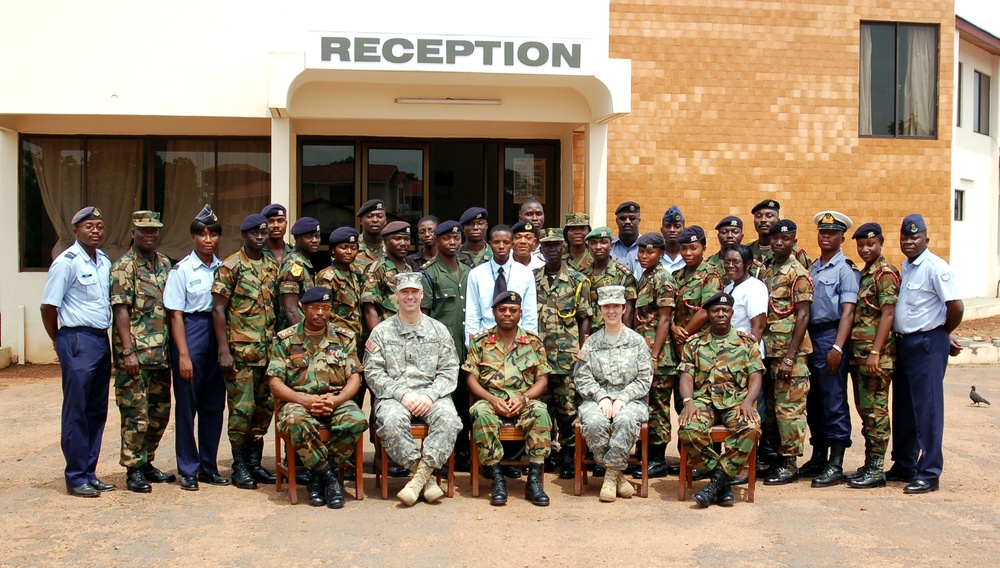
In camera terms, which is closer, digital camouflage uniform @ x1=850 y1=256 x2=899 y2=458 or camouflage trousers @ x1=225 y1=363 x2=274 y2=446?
camouflage trousers @ x1=225 y1=363 x2=274 y2=446

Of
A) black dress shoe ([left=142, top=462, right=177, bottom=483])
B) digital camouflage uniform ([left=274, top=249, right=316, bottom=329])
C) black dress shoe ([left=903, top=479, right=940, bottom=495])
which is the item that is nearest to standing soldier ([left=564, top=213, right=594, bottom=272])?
digital camouflage uniform ([left=274, top=249, right=316, bottom=329])

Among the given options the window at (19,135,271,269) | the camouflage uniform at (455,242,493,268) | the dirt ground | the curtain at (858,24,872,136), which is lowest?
the dirt ground

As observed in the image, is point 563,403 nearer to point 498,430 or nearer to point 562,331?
point 562,331

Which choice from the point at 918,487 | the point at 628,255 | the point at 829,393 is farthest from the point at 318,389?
the point at 918,487

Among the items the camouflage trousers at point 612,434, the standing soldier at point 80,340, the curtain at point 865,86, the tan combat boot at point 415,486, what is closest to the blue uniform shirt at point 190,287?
the standing soldier at point 80,340

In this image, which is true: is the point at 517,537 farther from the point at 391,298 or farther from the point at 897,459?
the point at 897,459

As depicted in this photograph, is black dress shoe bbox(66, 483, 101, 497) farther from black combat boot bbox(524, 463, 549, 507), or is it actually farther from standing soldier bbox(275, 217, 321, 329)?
black combat boot bbox(524, 463, 549, 507)

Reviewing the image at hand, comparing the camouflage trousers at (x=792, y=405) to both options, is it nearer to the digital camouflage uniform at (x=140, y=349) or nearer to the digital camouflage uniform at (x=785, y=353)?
the digital camouflage uniform at (x=785, y=353)

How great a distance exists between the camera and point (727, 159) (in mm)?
12742

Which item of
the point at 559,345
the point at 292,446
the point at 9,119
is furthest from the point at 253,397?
the point at 9,119

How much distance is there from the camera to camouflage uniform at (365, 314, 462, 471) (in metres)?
5.88

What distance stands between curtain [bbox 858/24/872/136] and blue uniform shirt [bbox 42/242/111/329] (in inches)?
443

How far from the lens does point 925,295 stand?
20.7 ft

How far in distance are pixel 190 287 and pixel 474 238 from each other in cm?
223
